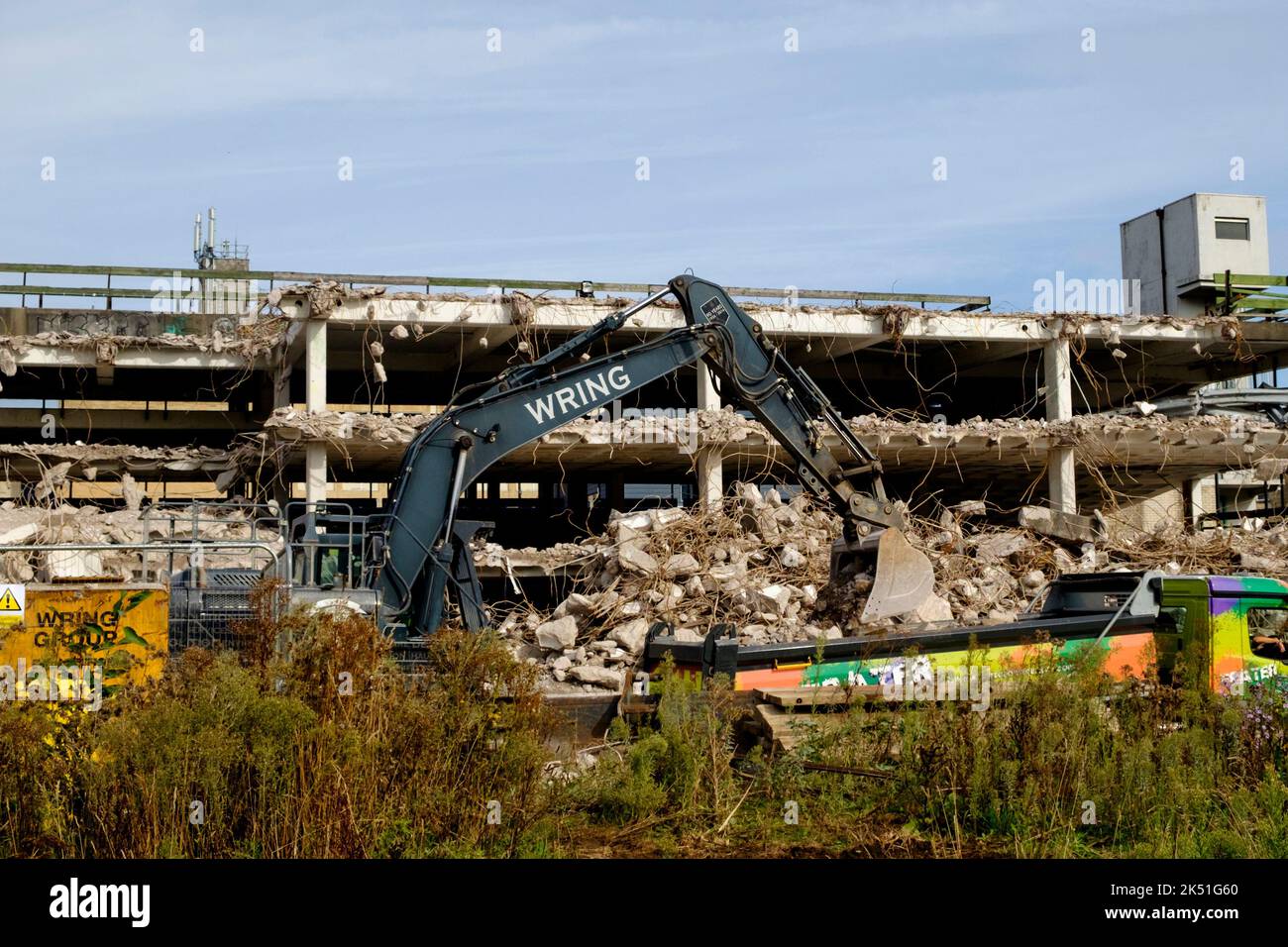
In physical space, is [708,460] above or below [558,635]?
above

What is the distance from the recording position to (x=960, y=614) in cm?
1952

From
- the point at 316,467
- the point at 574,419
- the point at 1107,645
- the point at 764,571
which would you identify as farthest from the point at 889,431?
the point at 1107,645

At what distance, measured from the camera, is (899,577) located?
1545cm

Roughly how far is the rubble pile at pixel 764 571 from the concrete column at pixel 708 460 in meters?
1.77

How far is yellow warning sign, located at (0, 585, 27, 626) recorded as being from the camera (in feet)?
30.9

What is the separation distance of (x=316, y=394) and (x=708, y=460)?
7660mm

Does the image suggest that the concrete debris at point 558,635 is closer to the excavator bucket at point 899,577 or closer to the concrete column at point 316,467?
the excavator bucket at point 899,577

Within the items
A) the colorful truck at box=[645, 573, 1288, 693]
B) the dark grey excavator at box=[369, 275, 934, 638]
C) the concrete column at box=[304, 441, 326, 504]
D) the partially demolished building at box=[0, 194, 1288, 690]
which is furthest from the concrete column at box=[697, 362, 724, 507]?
the colorful truck at box=[645, 573, 1288, 693]

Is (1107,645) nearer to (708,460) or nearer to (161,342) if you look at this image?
(708,460)

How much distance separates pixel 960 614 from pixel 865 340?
383 inches

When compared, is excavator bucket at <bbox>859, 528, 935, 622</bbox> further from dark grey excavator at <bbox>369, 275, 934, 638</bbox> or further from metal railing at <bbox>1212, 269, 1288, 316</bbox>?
metal railing at <bbox>1212, 269, 1288, 316</bbox>

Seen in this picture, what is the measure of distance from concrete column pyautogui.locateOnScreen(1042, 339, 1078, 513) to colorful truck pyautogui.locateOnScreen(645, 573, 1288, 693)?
1442 cm

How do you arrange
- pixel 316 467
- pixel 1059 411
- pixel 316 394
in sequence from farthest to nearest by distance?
pixel 1059 411, pixel 316 394, pixel 316 467

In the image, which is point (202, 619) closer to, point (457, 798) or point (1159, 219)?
point (457, 798)
